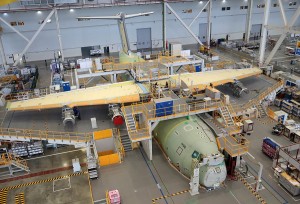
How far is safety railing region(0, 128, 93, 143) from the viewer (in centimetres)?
2756

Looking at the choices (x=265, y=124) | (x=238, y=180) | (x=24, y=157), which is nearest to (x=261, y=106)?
(x=265, y=124)

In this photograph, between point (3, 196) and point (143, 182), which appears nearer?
point (3, 196)

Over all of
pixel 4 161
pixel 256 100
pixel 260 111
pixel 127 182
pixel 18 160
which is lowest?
pixel 127 182

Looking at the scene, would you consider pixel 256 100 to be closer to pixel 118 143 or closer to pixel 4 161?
A: pixel 118 143

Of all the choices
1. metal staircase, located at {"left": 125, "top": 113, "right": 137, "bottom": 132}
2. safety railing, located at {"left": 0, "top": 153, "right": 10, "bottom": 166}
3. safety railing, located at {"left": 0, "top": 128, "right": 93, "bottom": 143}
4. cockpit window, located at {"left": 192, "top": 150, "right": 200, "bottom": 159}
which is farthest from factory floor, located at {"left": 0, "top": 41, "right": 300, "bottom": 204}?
metal staircase, located at {"left": 125, "top": 113, "right": 137, "bottom": 132}

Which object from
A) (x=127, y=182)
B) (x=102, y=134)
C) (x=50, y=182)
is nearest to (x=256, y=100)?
(x=102, y=134)

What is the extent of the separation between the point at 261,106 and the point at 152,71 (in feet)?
47.2

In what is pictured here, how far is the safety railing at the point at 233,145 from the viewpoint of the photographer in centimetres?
2365

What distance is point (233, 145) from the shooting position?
2419cm

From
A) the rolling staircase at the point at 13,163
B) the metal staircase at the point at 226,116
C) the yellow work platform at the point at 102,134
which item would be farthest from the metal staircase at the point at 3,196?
the metal staircase at the point at 226,116

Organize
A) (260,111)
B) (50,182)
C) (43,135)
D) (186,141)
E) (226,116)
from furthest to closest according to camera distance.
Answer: (260,111) → (43,135) → (226,116) → (50,182) → (186,141)

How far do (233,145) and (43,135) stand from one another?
18122 millimetres

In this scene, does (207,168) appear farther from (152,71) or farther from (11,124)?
(11,124)

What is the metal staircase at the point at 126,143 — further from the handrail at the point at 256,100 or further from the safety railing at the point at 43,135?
the handrail at the point at 256,100
